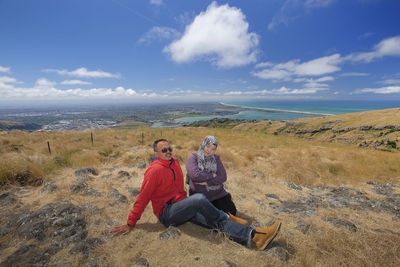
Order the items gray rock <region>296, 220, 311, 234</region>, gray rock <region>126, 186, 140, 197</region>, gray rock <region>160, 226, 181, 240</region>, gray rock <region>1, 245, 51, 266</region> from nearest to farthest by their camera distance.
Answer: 1. gray rock <region>1, 245, 51, 266</region>
2. gray rock <region>160, 226, 181, 240</region>
3. gray rock <region>296, 220, 311, 234</region>
4. gray rock <region>126, 186, 140, 197</region>

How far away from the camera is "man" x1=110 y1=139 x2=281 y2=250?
101 inches

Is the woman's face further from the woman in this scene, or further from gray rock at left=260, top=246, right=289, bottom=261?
gray rock at left=260, top=246, right=289, bottom=261

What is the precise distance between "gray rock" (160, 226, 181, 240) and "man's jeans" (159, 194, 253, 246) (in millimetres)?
82

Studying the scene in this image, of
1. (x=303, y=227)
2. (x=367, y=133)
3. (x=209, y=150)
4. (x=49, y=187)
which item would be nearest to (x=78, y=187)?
(x=49, y=187)

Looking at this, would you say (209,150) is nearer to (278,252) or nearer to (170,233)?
(170,233)

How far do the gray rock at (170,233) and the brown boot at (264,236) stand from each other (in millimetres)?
1284

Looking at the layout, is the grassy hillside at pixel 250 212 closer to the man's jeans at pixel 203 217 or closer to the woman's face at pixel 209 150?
the man's jeans at pixel 203 217

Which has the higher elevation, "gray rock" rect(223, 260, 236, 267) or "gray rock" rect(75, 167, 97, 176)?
"gray rock" rect(223, 260, 236, 267)

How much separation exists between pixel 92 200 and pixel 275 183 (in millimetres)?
5663

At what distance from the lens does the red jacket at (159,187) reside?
2688 millimetres

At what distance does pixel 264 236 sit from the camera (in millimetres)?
2508

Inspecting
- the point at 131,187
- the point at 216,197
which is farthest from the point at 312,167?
the point at 131,187

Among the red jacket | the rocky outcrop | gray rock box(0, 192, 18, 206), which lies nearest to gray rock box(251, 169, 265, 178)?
the red jacket

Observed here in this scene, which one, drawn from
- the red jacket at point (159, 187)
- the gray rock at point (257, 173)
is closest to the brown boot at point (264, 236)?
the red jacket at point (159, 187)
